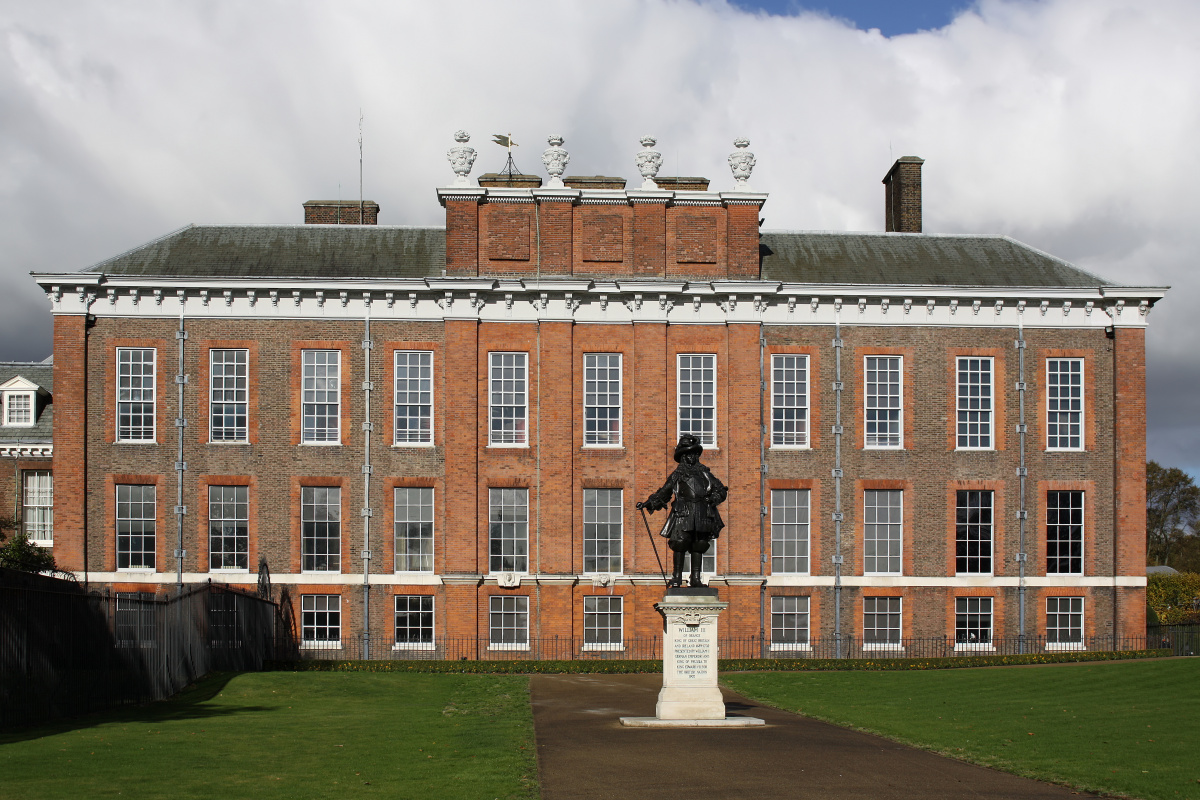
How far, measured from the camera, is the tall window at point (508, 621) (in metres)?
35.0

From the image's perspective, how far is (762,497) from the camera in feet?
118

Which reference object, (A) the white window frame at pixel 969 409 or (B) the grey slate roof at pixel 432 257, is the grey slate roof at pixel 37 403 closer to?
(B) the grey slate roof at pixel 432 257

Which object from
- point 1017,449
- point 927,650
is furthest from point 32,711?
point 1017,449

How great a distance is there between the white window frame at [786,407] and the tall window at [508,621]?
30.8 feet

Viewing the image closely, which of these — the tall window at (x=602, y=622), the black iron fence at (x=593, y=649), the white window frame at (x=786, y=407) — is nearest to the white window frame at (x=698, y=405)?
the white window frame at (x=786, y=407)

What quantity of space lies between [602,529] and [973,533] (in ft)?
38.8

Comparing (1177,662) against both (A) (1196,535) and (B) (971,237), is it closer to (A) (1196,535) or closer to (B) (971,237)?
(B) (971,237)

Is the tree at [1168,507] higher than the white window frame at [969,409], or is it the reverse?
the white window frame at [969,409]

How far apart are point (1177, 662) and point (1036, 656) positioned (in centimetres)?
473

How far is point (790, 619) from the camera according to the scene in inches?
1410

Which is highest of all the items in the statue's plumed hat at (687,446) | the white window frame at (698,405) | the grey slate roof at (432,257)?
the grey slate roof at (432,257)

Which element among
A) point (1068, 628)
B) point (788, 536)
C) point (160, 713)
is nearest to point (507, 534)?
point (788, 536)

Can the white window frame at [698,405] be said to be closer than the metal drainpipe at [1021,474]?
Yes

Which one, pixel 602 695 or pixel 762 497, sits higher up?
pixel 762 497
